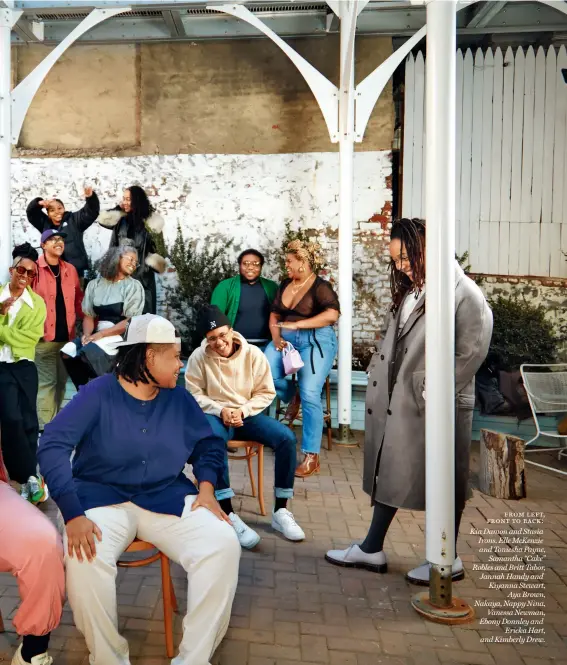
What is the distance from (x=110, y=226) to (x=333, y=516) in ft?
14.0

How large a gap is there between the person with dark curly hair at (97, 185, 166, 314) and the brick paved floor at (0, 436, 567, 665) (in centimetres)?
299

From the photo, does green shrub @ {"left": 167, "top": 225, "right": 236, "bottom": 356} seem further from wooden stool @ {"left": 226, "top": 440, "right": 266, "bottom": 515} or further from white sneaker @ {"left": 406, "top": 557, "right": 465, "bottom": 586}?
white sneaker @ {"left": 406, "top": 557, "right": 465, "bottom": 586}

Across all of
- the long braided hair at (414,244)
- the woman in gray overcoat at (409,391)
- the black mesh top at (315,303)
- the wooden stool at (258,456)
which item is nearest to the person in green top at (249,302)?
the black mesh top at (315,303)

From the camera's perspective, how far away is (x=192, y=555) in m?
2.50

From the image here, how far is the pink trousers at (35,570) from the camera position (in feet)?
7.61

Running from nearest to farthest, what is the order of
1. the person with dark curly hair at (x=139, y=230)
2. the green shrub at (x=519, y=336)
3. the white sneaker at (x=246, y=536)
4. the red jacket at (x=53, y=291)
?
the white sneaker at (x=246, y=536) → the red jacket at (x=53, y=291) → the person with dark curly hair at (x=139, y=230) → the green shrub at (x=519, y=336)

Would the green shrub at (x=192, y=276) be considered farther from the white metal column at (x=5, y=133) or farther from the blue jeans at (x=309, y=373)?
the white metal column at (x=5, y=133)

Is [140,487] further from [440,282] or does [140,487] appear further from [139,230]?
[139,230]

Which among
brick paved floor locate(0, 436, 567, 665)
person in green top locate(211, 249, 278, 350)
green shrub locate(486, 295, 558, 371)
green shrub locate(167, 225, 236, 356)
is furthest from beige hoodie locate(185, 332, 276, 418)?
green shrub locate(486, 295, 558, 371)

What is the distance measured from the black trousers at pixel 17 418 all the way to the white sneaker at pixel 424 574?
8.91 ft

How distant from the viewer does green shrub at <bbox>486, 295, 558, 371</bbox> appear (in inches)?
282

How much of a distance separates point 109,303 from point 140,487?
3.63 m

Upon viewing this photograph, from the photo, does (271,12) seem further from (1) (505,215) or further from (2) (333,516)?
(2) (333,516)

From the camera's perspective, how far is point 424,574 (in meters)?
3.44
